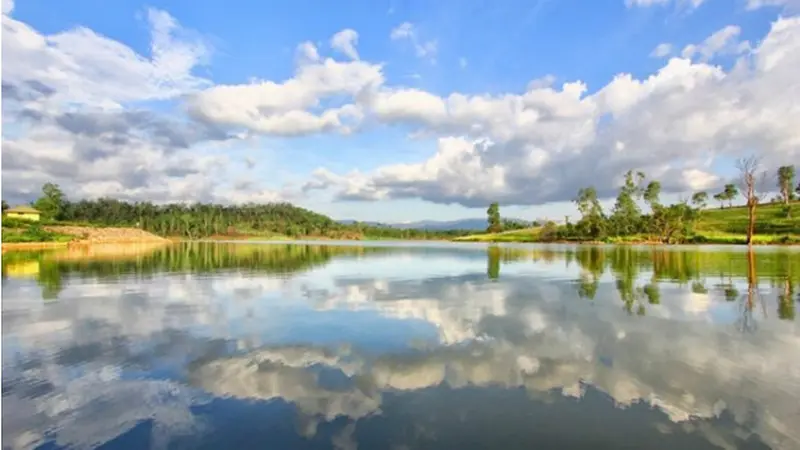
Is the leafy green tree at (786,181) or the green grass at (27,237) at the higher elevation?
the leafy green tree at (786,181)

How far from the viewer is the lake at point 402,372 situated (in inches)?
314

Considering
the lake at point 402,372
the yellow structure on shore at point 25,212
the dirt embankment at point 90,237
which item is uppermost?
the yellow structure on shore at point 25,212

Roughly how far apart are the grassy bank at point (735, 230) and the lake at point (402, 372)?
324ft

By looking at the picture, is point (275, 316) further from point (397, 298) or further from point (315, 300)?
point (397, 298)

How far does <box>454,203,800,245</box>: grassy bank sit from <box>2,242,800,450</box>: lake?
98.8 meters

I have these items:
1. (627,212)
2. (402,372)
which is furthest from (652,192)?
(402,372)

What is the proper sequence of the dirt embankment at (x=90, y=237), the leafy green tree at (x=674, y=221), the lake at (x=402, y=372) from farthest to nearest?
the leafy green tree at (x=674, y=221)
the dirt embankment at (x=90, y=237)
the lake at (x=402, y=372)

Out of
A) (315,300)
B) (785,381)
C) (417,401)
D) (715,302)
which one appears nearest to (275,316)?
(315,300)

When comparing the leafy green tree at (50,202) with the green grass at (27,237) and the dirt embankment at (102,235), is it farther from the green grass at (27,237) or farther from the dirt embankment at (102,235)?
the green grass at (27,237)

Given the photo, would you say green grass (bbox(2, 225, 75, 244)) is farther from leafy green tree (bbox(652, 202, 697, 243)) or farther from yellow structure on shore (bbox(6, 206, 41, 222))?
leafy green tree (bbox(652, 202, 697, 243))

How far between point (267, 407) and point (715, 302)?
20720mm

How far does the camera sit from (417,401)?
937cm

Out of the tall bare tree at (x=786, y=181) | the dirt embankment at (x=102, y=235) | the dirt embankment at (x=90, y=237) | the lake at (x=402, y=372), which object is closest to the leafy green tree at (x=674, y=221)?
the tall bare tree at (x=786, y=181)

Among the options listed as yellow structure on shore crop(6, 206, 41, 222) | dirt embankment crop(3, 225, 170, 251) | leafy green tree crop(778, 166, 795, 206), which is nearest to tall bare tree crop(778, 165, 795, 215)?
leafy green tree crop(778, 166, 795, 206)
